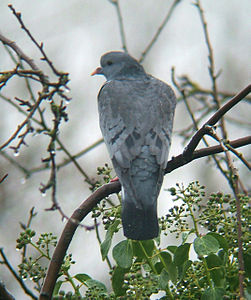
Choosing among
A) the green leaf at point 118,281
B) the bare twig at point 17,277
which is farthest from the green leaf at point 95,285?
the bare twig at point 17,277

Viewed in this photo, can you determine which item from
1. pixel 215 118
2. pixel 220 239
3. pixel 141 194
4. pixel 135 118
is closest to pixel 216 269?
pixel 220 239

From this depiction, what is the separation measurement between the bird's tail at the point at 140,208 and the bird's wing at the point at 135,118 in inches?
6.6

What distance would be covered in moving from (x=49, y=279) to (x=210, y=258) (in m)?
0.66

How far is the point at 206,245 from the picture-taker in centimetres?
213

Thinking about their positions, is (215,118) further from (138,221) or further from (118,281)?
(118,281)

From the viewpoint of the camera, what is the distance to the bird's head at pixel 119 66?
4809 mm

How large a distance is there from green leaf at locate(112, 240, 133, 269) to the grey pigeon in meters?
0.08

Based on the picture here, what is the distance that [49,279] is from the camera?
7.12 ft

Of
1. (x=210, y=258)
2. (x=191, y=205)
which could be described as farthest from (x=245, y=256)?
(x=191, y=205)

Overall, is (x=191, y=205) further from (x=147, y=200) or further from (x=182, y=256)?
(x=147, y=200)

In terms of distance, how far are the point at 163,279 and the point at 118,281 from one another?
21 centimetres

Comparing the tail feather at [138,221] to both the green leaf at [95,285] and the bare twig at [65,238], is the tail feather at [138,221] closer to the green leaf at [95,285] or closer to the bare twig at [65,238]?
the bare twig at [65,238]

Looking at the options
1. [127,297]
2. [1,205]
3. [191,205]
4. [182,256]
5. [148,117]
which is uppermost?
[1,205]

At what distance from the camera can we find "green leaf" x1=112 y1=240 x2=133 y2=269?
2.21m
